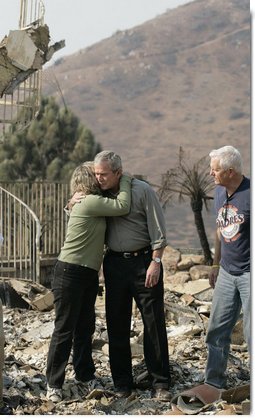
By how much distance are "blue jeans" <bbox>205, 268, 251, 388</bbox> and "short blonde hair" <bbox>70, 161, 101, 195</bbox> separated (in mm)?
1107

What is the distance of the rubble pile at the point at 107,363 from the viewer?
6605 mm

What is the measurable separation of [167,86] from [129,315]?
7465cm

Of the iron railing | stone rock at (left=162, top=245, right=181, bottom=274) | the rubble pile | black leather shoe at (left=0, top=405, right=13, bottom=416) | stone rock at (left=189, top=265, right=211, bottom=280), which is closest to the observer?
black leather shoe at (left=0, top=405, right=13, bottom=416)

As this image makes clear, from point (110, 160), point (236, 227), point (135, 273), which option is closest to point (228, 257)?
point (236, 227)

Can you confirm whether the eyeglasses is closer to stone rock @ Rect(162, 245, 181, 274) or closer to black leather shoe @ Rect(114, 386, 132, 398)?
black leather shoe @ Rect(114, 386, 132, 398)

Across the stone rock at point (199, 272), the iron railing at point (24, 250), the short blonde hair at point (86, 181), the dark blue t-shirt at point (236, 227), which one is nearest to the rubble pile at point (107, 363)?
the dark blue t-shirt at point (236, 227)

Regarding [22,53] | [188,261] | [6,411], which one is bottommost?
[6,411]

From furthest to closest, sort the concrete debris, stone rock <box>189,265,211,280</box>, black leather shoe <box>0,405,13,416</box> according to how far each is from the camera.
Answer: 1. stone rock <box>189,265,211,280</box>
2. the concrete debris
3. black leather shoe <box>0,405,13,416</box>

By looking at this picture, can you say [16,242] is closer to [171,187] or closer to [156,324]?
[171,187]

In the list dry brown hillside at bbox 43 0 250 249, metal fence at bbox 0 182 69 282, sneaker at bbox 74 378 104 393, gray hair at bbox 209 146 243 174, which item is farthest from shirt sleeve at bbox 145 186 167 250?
dry brown hillside at bbox 43 0 250 249

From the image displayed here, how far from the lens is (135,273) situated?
6879mm

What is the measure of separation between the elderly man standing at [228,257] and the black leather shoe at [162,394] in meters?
0.32

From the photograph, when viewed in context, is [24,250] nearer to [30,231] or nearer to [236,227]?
[30,231]

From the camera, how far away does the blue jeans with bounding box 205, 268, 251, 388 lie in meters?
6.42
